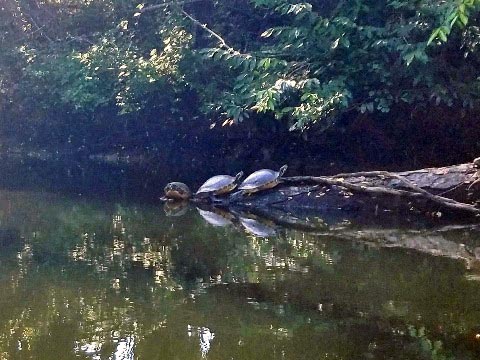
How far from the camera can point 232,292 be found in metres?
4.62

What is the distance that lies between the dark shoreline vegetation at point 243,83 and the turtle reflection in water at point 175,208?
1.65 metres

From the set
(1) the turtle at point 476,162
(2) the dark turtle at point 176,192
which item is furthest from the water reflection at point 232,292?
(2) the dark turtle at point 176,192

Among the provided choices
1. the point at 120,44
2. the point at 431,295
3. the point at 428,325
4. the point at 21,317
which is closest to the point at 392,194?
the point at 431,295

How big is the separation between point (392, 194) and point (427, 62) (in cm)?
192

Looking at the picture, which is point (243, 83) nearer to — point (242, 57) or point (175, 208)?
point (242, 57)

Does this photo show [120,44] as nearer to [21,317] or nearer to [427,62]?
[427,62]

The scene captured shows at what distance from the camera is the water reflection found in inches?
144

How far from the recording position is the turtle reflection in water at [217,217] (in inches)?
291

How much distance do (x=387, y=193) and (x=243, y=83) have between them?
3.12 metres

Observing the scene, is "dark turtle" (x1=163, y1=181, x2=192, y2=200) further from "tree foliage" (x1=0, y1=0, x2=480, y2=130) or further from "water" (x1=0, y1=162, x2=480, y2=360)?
"water" (x1=0, y1=162, x2=480, y2=360)

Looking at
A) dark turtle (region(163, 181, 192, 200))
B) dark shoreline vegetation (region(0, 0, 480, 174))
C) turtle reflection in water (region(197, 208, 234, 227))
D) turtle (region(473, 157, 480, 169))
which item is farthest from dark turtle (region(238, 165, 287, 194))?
turtle (region(473, 157, 480, 169))

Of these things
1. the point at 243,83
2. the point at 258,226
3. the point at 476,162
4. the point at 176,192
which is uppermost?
the point at 243,83

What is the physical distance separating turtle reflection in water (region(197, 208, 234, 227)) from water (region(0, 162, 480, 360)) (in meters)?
0.08

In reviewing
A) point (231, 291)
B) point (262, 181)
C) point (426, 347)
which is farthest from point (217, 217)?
point (426, 347)
